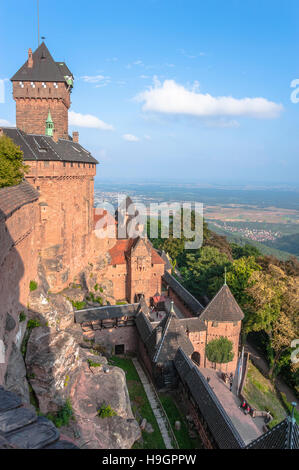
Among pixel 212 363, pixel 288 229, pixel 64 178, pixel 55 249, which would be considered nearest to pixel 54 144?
pixel 64 178

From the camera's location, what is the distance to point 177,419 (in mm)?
20016

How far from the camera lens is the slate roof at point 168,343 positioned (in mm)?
22609

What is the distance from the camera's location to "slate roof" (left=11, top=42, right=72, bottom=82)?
26.9 metres

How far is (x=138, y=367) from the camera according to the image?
26.3 m

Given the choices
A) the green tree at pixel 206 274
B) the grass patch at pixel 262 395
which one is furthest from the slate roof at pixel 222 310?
the green tree at pixel 206 274

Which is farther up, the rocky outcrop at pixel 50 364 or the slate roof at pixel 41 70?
the slate roof at pixel 41 70

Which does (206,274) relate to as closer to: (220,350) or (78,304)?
(220,350)

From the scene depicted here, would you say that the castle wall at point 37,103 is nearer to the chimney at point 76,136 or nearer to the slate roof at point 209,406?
the chimney at point 76,136

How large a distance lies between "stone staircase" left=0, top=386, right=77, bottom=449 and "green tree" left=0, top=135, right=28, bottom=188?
50.8ft

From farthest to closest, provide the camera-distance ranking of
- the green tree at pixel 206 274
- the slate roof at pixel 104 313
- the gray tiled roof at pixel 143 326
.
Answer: the green tree at pixel 206 274, the slate roof at pixel 104 313, the gray tiled roof at pixel 143 326

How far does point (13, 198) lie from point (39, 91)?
643 inches

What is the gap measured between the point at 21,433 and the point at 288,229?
138 meters

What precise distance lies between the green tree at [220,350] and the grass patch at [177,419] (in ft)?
22.6

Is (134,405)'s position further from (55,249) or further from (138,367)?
(55,249)
